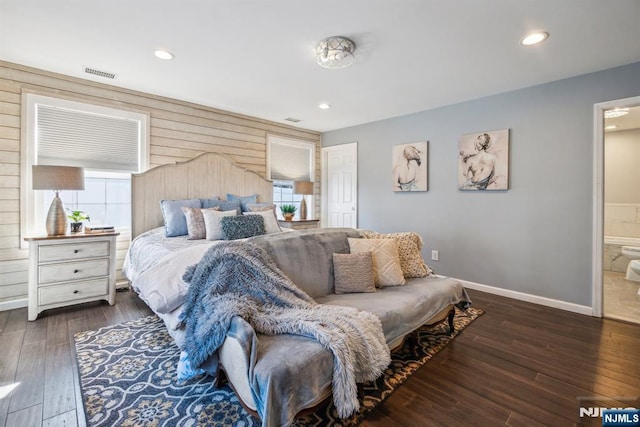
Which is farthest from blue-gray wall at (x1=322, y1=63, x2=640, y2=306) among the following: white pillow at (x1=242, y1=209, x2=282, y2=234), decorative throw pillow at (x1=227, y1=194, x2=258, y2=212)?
decorative throw pillow at (x1=227, y1=194, x2=258, y2=212)

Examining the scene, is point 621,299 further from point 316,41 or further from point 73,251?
point 73,251

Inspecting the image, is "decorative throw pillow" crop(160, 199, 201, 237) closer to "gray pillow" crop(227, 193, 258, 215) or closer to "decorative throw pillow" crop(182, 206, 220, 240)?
"decorative throw pillow" crop(182, 206, 220, 240)

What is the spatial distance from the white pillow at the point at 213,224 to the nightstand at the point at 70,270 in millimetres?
960

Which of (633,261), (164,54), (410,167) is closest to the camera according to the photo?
(164,54)

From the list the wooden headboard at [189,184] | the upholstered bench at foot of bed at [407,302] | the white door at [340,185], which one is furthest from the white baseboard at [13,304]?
the white door at [340,185]

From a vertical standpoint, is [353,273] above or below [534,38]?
below

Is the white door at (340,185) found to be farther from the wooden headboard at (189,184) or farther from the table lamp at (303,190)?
the wooden headboard at (189,184)

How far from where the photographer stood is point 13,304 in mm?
2957

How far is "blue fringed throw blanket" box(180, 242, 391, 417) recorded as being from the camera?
1442 mm

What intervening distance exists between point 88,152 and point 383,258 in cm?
348

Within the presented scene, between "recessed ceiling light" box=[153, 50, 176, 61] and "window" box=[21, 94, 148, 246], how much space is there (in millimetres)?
1194

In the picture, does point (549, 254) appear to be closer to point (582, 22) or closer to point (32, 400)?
point (582, 22)

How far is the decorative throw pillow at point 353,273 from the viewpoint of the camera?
2.29 metres

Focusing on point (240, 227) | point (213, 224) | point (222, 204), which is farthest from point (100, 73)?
point (240, 227)
